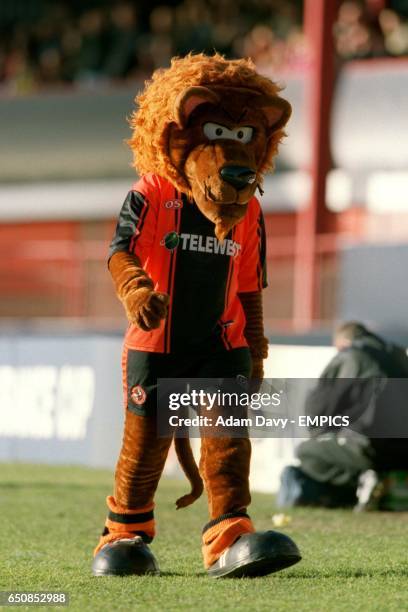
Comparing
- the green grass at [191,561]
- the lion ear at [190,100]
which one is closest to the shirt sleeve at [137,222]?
the lion ear at [190,100]

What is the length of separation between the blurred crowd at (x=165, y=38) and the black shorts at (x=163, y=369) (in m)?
11.8

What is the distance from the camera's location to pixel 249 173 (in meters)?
4.74

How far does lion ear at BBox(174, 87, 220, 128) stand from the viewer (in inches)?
188

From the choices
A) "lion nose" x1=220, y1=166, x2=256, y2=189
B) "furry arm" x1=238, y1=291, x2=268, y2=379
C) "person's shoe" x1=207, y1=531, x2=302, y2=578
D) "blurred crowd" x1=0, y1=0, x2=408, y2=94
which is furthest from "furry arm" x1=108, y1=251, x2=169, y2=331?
"blurred crowd" x1=0, y1=0, x2=408, y2=94

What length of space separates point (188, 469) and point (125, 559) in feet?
1.42

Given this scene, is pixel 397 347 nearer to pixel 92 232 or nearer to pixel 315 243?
pixel 315 243

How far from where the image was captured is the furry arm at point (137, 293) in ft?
14.9

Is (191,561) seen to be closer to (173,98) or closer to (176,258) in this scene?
(176,258)

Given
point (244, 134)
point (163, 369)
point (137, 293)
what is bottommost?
point (163, 369)

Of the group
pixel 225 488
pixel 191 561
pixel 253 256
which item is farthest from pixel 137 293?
pixel 191 561

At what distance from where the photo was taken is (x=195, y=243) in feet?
16.0

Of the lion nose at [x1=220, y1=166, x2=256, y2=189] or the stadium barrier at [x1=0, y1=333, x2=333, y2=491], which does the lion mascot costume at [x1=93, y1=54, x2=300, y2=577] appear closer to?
the lion nose at [x1=220, y1=166, x2=256, y2=189]

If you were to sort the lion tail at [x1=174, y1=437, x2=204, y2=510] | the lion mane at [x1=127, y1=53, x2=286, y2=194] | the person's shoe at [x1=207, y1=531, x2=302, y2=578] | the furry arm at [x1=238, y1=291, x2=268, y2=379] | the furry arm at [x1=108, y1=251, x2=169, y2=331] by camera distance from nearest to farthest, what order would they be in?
the furry arm at [x1=108, y1=251, x2=169, y2=331], the person's shoe at [x1=207, y1=531, x2=302, y2=578], the lion mane at [x1=127, y1=53, x2=286, y2=194], the lion tail at [x1=174, y1=437, x2=204, y2=510], the furry arm at [x1=238, y1=291, x2=268, y2=379]

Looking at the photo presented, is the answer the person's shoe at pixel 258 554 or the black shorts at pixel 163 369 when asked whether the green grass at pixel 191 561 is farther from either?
the black shorts at pixel 163 369
